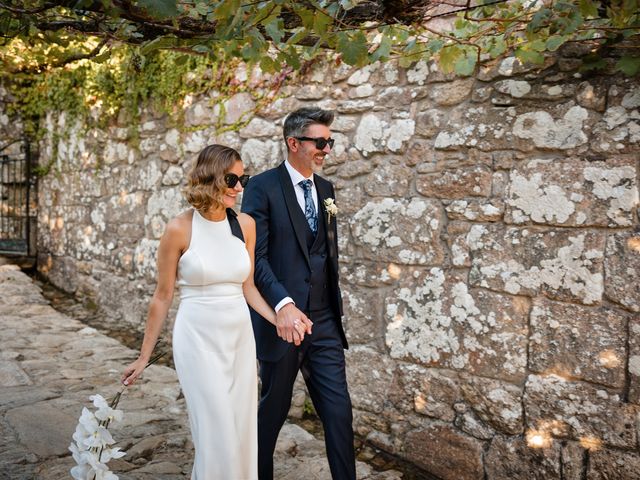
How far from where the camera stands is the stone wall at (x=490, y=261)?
2.65 metres

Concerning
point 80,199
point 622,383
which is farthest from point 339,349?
point 80,199

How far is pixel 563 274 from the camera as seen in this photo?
2787 mm

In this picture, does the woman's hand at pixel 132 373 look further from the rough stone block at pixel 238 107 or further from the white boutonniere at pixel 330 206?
the rough stone block at pixel 238 107

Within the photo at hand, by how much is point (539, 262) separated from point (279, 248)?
1.27 metres

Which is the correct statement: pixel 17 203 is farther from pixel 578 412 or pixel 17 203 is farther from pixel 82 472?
pixel 578 412

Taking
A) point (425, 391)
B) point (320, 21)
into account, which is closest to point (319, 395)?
point (425, 391)

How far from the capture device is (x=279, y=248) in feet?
9.21

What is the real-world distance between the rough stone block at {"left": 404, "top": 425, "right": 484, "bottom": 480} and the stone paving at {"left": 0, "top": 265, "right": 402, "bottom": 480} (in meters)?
0.18

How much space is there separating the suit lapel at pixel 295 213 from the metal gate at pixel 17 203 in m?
6.48

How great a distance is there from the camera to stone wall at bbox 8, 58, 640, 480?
8.71ft

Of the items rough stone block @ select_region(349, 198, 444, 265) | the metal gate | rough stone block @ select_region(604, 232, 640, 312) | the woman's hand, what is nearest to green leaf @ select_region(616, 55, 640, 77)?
rough stone block @ select_region(604, 232, 640, 312)

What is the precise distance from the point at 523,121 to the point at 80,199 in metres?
5.69

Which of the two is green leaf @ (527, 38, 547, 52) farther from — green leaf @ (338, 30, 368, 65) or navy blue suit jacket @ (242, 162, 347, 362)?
navy blue suit jacket @ (242, 162, 347, 362)

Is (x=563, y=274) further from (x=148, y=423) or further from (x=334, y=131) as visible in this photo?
(x=148, y=423)
